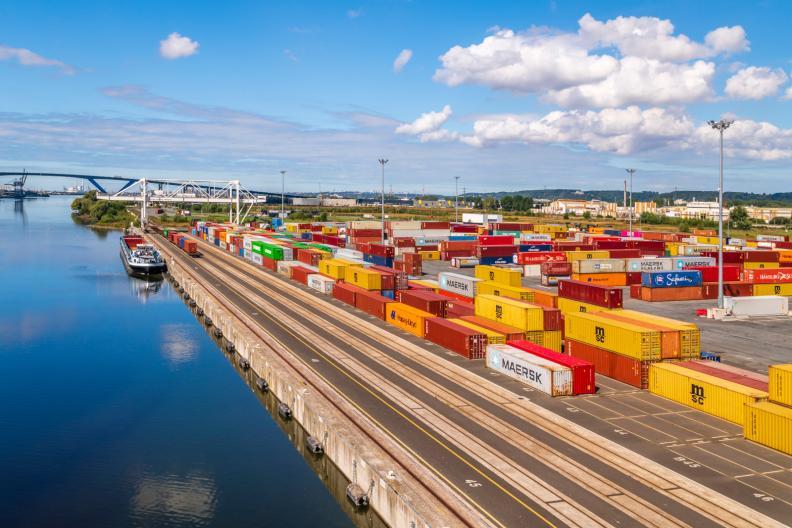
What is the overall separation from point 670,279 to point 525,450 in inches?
1913

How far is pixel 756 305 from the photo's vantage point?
61.6m

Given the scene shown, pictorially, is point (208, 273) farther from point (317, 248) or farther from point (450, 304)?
point (450, 304)

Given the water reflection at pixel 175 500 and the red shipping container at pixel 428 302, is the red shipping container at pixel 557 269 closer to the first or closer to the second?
the red shipping container at pixel 428 302

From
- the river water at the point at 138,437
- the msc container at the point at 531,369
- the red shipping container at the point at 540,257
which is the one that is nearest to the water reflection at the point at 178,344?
the river water at the point at 138,437

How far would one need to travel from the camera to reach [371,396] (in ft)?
117

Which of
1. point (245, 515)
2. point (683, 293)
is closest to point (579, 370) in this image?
point (245, 515)

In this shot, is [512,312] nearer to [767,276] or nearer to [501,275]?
[501,275]

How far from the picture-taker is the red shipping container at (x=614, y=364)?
122 feet

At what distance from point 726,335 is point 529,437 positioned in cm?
3146

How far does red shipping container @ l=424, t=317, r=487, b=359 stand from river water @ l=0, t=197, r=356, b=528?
519 inches

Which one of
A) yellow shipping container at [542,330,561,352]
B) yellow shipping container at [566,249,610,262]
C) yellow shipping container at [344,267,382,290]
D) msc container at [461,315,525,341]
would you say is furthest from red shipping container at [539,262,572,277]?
yellow shipping container at [542,330,561,352]

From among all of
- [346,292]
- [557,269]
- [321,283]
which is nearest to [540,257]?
[557,269]

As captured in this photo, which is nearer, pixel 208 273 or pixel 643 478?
pixel 643 478

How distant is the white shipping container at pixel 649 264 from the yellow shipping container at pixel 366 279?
1344 inches
